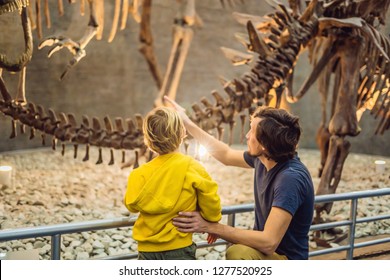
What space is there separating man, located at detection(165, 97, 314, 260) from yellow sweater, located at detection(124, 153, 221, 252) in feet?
0.12

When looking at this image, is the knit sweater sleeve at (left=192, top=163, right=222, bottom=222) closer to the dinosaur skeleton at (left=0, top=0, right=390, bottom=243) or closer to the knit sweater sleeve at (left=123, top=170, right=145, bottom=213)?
the knit sweater sleeve at (left=123, top=170, right=145, bottom=213)

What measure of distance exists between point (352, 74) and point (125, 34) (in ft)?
14.7

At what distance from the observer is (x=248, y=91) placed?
3959 mm

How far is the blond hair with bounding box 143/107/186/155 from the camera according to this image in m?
1.88

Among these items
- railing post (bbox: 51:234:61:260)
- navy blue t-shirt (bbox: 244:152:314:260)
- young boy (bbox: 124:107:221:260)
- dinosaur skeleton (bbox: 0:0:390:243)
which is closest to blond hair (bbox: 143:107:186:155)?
young boy (bbox: 124:107:221:260)

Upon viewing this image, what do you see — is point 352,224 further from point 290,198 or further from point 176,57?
point 176,57

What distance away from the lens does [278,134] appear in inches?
73.4

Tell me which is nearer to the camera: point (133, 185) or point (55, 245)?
point (133, 185)

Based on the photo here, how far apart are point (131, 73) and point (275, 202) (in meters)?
6.83

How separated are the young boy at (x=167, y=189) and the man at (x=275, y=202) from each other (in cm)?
4

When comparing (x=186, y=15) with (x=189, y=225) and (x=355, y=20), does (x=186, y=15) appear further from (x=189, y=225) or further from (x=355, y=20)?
(x=189, y=225)

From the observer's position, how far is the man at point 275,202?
1.83 meters

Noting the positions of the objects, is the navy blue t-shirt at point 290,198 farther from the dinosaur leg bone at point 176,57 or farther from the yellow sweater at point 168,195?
the dinosaur leg bone at point 176,57

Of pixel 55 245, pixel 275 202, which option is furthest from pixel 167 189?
pixel 55 245
